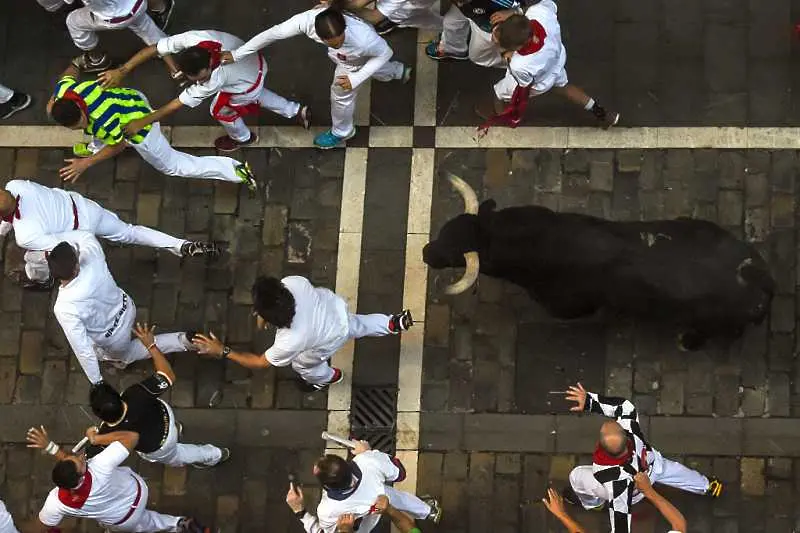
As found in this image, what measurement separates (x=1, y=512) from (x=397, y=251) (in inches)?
171

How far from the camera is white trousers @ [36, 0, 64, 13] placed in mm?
9673

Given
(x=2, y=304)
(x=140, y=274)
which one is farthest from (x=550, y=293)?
(x=2, y=304)

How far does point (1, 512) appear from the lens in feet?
23.6

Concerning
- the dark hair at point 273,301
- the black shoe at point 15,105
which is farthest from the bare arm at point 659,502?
the black shoe at point 15,105

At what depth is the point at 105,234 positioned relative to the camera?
809 cm

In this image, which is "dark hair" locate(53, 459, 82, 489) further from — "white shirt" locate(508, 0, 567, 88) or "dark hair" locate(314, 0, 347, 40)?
"white shirt" locate(508, 0, 567, 88)

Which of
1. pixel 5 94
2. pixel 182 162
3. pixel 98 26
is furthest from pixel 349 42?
pixel 5 94

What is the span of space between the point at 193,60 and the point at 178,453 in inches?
139

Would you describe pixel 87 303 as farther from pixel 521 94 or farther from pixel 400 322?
pixel 521 94

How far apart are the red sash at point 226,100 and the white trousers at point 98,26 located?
1.39 m

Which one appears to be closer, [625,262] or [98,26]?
[625,262]

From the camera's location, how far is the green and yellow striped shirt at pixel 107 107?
25.1 feet

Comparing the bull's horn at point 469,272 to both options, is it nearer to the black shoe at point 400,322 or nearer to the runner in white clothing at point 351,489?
the black shoe at point 400,322

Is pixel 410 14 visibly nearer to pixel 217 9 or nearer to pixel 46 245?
pixel 217 9
